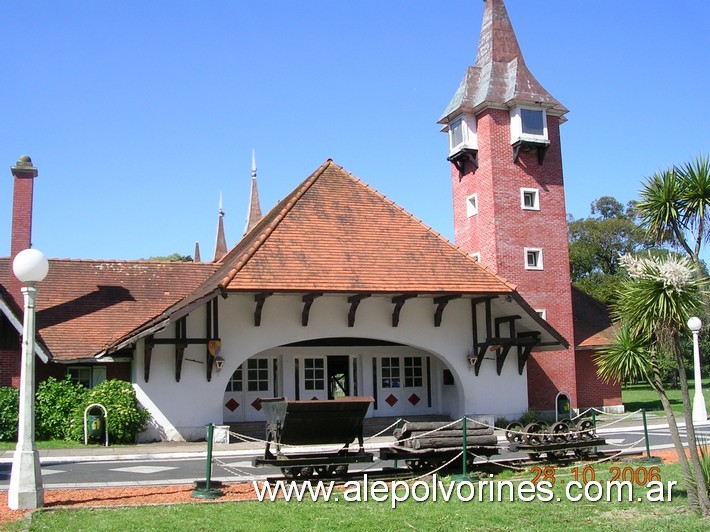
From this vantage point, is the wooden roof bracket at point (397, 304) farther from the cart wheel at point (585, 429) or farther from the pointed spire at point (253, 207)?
the pointed spire at point (253, 207)

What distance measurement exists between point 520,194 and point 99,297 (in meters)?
14.6

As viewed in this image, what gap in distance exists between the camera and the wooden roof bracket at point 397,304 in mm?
21938

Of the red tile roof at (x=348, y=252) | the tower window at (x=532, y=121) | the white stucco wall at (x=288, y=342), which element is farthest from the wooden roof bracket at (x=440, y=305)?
the tower window at (x=532, y=121)

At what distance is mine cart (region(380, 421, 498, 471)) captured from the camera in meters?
13.3

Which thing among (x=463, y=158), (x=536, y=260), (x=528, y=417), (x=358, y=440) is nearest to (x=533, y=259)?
(x=536, y=260)

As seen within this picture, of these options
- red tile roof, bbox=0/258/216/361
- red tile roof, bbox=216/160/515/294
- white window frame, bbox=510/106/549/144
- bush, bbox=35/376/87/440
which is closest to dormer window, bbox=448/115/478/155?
white window frame, bbox=510/106/549/144

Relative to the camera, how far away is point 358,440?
13344 millimetres

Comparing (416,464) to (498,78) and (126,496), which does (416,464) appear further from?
(498,78)

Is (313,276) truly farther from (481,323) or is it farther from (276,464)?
(276,464)

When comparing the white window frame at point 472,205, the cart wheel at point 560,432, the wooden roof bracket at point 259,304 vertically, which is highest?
the white window frame at point 472,205

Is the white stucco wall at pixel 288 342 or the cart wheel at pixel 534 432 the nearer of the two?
the cart wheel at pixel 534 432

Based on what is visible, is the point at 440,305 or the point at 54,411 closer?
the point at 54,411

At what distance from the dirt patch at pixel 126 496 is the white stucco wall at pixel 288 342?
9.36 m

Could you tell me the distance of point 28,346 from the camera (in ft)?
35.1
